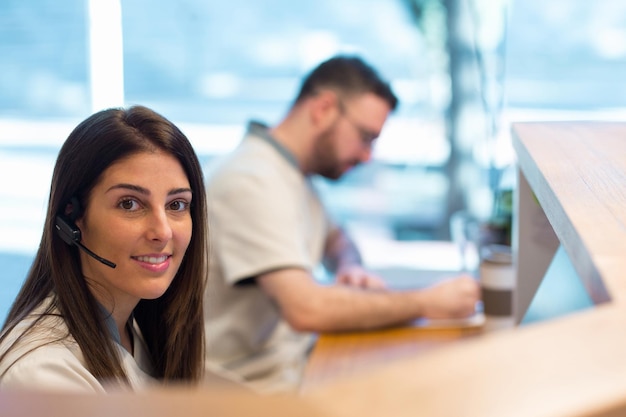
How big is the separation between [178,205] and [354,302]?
88 centimetres

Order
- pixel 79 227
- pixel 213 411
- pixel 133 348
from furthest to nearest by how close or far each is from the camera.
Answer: pixel 133 348
pixel 79 227
pixel 213 411

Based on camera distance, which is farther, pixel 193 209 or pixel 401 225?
pixel 401 225

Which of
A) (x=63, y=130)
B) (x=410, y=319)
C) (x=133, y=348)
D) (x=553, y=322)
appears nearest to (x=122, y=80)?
(x=63, y=130)

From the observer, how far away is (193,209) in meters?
1.22

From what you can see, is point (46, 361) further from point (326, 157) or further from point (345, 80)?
point (345, 80)

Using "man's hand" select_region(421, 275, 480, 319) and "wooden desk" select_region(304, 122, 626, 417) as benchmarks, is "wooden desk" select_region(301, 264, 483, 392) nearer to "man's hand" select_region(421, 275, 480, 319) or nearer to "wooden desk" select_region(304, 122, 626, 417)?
"man's hand" select_region(421, 275, 480, 319)

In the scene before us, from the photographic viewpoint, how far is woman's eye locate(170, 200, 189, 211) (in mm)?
1179

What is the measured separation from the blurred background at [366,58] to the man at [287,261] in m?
1.19

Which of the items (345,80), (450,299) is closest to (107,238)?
(450,299)

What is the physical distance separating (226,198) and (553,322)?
66.2 inches

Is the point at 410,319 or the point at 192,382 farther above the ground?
the point at 192,382

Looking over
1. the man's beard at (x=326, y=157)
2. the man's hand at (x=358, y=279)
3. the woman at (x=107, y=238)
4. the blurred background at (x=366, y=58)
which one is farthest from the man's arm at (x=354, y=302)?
the blurred background at (x=366, y=58)

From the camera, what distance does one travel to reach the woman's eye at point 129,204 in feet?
3.70

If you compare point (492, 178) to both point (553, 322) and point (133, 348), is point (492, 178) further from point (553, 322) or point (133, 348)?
point (553, 322)
